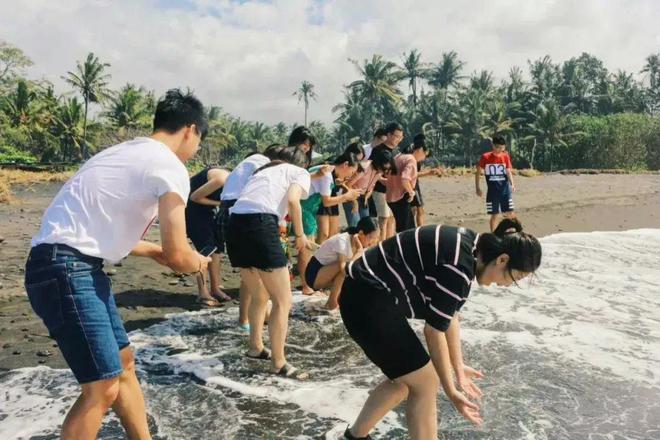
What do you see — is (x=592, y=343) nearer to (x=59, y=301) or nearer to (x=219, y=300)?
(x=219, y=300)

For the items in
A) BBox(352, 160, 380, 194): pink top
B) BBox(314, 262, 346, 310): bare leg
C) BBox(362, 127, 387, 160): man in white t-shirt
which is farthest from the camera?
BBox(362, 127, 387, 160): man in white t-shirt

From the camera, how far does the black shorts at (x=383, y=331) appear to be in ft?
9.00

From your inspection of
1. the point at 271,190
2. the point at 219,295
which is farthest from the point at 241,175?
the point at 219,295

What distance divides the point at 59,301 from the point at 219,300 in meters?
4.39

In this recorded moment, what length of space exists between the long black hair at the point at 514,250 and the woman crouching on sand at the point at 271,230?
1885 mm

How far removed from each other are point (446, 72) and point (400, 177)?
185 feet

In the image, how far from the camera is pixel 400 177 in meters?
7.85

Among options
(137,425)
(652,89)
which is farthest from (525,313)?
(652,89)

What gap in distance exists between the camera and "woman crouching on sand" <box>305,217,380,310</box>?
5605 mm

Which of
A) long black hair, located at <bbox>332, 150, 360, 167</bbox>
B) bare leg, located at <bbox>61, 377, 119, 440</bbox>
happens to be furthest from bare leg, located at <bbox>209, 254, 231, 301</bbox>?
bare leg, located at <bbox>61, 377, 119, 440</bbox>

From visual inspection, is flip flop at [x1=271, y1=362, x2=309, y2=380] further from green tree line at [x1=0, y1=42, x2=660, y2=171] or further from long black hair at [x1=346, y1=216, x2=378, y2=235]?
green tree line at [x1=0, y1=42, x2=660, y2=171]

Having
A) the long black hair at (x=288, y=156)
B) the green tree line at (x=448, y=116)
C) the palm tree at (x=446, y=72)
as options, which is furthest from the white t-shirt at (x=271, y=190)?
the palm tree at (x=446, y=72)

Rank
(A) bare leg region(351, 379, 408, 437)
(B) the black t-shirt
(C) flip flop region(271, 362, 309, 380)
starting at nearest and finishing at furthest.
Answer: (A) bare leg region(351, 379, 408, 437) < (C) flip flop region(271, 362, 309, 380) < (B) the black t-shirt

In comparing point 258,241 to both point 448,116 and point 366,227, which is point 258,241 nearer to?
point 366,227
